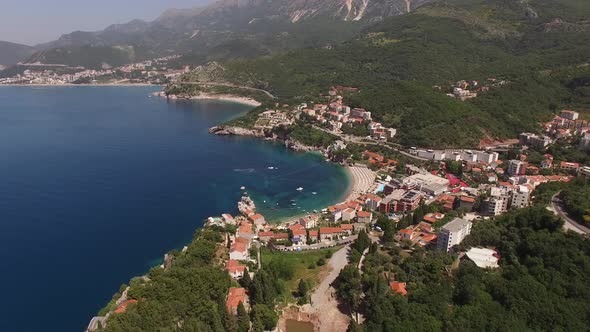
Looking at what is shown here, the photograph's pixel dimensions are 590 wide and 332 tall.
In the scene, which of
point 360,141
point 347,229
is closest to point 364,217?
point 347,229

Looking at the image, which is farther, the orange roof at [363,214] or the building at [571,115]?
the building at [571,115]

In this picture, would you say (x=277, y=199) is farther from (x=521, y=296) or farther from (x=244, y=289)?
(x=521, y=296)

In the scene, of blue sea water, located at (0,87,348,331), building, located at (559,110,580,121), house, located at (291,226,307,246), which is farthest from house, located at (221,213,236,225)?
building, located at (559,110,580,121)

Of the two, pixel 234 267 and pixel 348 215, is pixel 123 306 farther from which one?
pixel 348 215

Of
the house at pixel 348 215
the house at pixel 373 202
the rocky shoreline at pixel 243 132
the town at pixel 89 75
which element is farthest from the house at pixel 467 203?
the town at pixel 89 75

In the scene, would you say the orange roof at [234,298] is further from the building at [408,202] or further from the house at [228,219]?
the building at [408,202]

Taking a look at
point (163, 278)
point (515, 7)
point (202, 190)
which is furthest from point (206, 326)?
point (515, 7)

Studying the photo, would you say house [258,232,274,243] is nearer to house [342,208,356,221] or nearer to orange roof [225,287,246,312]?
house [342,208,356,221]
